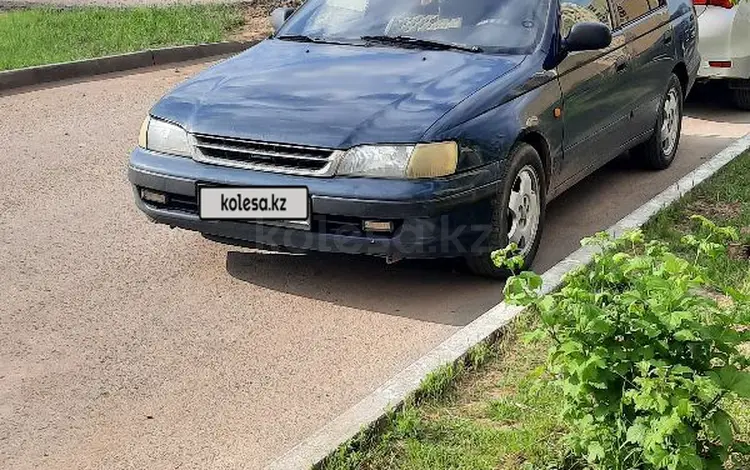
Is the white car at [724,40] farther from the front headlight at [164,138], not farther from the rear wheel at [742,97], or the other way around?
the front headlight at [164,138]

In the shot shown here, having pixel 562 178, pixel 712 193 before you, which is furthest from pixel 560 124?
pixel 712 193

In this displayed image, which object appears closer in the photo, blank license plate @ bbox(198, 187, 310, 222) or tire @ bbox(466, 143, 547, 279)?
blank license plate @ bbox(198, 187, 310, 222)

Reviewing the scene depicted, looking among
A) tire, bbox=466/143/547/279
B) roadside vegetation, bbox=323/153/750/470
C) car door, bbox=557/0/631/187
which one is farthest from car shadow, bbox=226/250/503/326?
roadside vegetation, bbox=323/153/750/470

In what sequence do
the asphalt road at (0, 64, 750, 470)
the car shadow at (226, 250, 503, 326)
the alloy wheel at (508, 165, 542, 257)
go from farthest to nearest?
1. the alloy wheel at (508, 165, 542, 257)
2. the car shadow at (226, 250, 503, 326)
3. the asphalt road at (0, 64, 750, 470)

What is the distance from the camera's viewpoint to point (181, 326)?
17.2ft

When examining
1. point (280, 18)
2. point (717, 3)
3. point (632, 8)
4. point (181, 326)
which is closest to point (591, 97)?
point (632, 8)

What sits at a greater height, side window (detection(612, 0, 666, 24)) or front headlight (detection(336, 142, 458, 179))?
side window (detection(612, 0, 666, 24))

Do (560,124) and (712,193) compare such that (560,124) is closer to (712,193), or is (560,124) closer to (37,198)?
(712,193)

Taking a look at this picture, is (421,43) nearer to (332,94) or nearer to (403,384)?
(332,94)

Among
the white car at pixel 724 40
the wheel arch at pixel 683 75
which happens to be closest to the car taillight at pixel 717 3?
the white car at pixel 724 40

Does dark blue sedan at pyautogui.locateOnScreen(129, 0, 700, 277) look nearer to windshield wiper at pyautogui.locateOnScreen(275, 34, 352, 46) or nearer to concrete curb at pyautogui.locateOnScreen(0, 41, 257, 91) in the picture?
windshield wiper at pyautogui.locateOnScreen(275, 34, 352, 46)

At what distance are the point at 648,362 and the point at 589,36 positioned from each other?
3.44 metres

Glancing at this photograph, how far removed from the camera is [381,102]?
5570mm

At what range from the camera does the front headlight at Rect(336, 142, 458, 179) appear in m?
5.28
